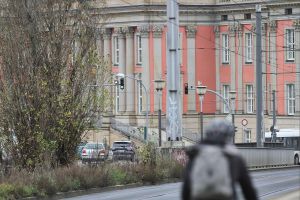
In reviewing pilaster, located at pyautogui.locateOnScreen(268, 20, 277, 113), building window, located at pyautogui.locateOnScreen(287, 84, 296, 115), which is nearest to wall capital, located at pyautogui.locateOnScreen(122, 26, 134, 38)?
pilaster, located at pyautogui.locateOnScreen(268, 20, 277, 113)

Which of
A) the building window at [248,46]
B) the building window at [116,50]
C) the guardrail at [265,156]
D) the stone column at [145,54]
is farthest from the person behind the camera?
the building window at [116,50]

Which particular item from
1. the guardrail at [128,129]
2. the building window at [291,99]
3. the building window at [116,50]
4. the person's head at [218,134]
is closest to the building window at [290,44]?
the building window at [291,99]

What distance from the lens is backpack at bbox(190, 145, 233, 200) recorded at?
28.1ft

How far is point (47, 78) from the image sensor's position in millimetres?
37562

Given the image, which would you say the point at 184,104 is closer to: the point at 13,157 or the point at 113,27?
the point at 113,27

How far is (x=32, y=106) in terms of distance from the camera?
3691cm

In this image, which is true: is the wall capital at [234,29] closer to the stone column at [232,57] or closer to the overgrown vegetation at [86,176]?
the stone column at [232,57]

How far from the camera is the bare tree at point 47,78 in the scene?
36.6 m

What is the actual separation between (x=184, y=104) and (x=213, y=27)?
8.07 m

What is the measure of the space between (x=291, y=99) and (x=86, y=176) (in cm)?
5890

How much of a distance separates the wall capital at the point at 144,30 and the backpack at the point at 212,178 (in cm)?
8994

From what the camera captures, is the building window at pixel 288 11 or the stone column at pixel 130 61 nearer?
the building window at pixel 288 11

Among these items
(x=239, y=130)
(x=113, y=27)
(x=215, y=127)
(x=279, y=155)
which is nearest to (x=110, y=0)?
(x=113, y=27)

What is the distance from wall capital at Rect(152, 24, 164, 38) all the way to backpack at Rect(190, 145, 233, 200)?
90.2 m
